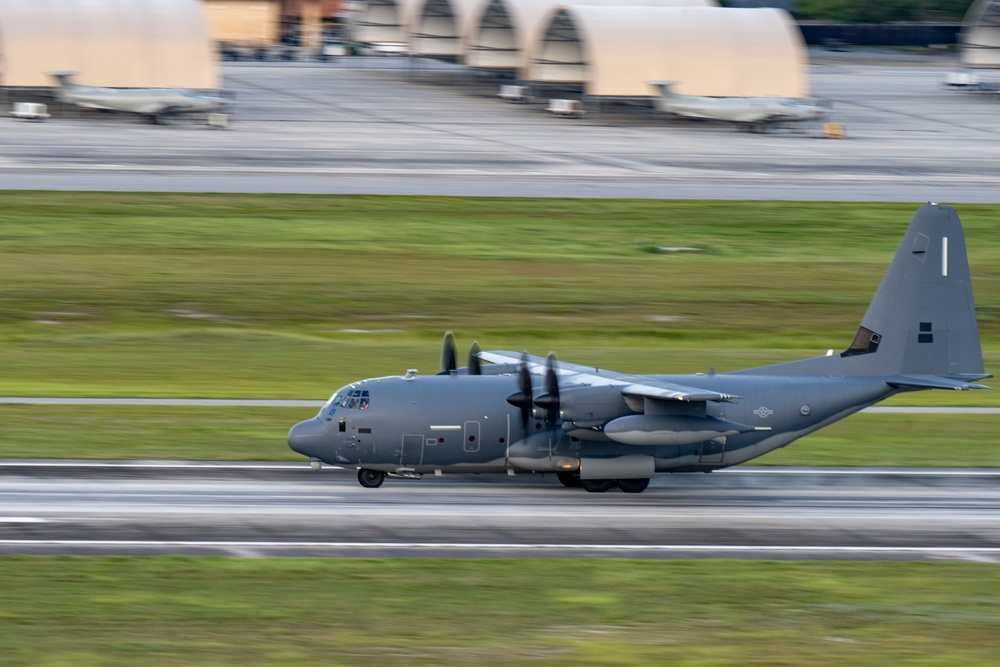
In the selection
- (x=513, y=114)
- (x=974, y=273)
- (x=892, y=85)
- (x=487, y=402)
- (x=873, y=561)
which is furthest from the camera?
(x=892, y=85)

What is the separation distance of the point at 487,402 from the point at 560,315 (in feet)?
68.8

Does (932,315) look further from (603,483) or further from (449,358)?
(449,358)

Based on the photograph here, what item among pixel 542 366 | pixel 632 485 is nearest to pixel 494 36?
pixel 542 366

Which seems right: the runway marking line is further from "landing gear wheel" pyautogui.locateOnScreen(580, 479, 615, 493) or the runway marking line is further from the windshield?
the windshield

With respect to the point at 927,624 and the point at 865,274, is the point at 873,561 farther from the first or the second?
the point at 865,274

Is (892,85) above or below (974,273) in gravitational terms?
above

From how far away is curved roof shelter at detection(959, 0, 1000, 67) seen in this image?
110500 mm

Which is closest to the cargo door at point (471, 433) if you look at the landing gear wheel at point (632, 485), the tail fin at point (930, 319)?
the landing gear wheel at point (632, 485)

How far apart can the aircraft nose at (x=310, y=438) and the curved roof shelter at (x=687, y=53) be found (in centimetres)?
6647

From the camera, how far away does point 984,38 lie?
111312mm

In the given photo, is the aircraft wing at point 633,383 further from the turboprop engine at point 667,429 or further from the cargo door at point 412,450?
the cargo door at point 412,450

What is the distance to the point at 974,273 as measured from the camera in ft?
181

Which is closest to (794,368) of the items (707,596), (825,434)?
(825,434)

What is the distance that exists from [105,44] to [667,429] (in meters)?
70.2
